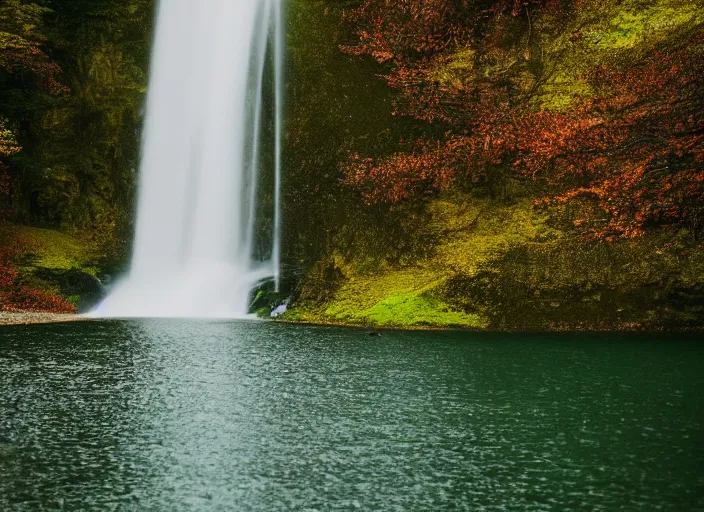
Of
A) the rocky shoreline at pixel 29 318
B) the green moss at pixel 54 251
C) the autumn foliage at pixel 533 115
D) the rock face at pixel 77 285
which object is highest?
the autumn foliage at pixel 533 115

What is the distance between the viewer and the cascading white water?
15312 mm

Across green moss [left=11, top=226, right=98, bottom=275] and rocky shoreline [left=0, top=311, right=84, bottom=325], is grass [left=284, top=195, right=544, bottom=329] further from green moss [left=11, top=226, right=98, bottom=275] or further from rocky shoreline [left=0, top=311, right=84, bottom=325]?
green moss [left=11, top=226, right=98, bottom=275]

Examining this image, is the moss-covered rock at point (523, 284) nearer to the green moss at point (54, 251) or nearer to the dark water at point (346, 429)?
the dark water at point (346, 429)

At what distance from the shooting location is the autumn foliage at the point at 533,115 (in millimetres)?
11320

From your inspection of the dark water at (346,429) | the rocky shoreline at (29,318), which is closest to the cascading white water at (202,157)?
the rocky shoreline at (29,318)

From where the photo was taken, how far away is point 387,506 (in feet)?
9.73

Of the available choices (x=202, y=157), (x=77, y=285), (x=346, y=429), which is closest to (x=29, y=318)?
(x=77, y=285)

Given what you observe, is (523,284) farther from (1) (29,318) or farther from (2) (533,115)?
(1) (29,318)

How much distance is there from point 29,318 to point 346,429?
9604 mm

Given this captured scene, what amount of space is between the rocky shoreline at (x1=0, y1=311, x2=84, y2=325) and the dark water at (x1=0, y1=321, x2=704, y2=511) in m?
3.62

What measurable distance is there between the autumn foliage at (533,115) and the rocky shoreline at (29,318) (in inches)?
253

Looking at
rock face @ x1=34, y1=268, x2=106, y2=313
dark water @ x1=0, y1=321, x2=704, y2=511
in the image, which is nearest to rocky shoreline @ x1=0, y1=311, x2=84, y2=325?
rock face @ x1=34, y1=268, x2=106, y2=313

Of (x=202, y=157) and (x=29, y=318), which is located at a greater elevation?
(x=202, y=157)

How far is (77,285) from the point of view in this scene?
48.8 feet
